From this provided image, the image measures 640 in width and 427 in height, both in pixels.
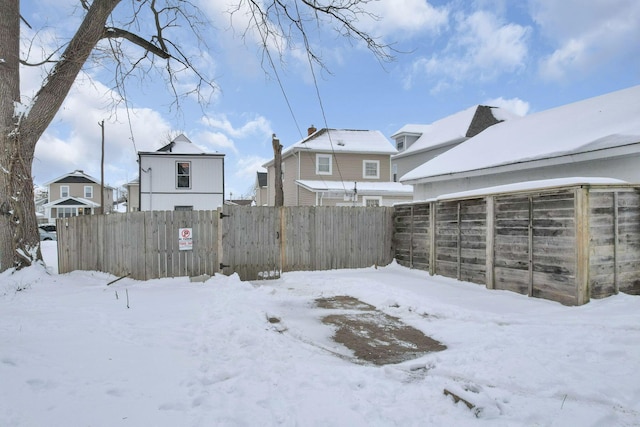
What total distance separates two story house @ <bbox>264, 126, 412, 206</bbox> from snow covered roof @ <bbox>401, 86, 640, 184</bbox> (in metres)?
7.91

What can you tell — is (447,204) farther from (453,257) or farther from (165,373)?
(165,373)

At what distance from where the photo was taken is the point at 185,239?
9078 millimetres

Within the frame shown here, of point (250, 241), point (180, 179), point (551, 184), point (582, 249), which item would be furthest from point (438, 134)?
point (582, 249)

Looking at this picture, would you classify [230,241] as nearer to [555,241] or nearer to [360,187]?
[555,241]

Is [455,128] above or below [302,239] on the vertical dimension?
above

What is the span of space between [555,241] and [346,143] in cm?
2030

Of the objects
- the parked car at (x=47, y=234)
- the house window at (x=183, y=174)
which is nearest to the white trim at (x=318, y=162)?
the house window at (x=183, y=174)

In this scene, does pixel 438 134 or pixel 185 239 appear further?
pixel 438 134

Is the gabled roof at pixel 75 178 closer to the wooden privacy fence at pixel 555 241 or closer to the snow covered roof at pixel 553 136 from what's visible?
the snow covered roof at pixel 553 136

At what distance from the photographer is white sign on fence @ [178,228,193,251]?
9.05 m

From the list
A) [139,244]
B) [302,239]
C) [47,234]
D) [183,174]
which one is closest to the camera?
[139,244]

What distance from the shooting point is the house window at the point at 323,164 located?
24.6 meters

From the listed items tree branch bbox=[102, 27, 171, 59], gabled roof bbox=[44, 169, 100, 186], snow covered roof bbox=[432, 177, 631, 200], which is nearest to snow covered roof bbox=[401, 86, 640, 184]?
snow covered roof bbox=[432, 177, 631, 200]

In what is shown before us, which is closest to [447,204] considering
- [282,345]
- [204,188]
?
[282,345]
